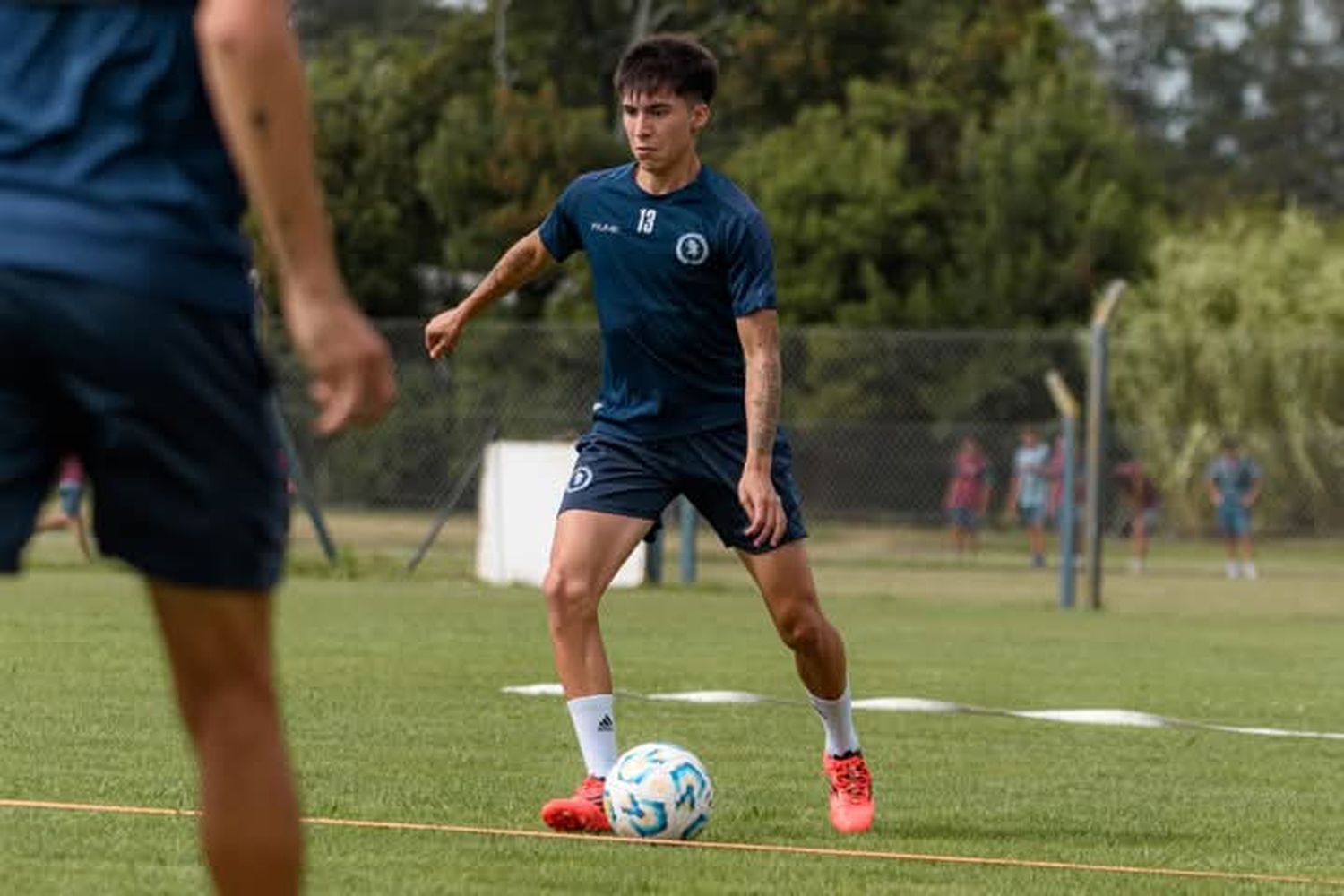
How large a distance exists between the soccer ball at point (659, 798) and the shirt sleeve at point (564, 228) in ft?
5.04

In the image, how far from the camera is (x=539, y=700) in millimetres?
11242

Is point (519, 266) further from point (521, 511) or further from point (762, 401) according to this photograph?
point (521, 511)

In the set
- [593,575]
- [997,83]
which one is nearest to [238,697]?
[593,575]

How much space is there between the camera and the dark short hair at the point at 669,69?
747 cm

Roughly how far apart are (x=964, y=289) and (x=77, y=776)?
35.8 m

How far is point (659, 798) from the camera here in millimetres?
7035

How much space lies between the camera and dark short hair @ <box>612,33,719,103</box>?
7.47 m

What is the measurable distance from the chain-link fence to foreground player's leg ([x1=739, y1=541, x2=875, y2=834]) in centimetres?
1912

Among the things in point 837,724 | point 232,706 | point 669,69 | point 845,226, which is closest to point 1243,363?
point 845,226

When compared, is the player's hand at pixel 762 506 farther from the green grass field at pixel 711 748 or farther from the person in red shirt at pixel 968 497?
the person in red shirt at pixel 968 497

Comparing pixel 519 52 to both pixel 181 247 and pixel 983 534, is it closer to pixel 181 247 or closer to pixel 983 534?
pixel 983 534

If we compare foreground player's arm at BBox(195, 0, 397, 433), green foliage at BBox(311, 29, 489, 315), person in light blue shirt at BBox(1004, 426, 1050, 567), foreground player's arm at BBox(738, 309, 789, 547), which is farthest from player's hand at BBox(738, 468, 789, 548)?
green foliage at BBox(311, 29, 489, 315)

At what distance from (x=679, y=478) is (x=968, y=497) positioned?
24.7m

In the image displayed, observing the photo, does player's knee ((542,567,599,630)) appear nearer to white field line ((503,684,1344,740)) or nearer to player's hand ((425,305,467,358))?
player's hand ((425,305,467,358))
